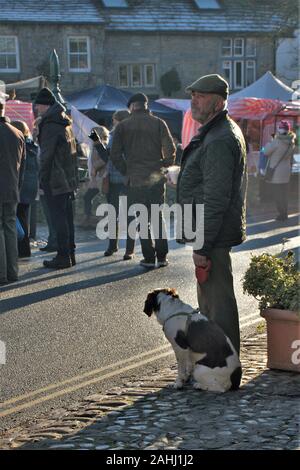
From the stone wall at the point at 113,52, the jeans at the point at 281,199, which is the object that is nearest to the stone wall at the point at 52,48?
the stone wall at the point at 113,52

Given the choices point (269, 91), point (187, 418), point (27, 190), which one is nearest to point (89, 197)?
point (27, 190)

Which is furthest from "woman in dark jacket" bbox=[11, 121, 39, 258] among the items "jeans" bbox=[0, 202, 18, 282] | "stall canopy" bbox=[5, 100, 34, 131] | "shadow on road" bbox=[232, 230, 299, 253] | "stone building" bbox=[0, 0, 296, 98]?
"stone building" bbox=[0, 0, 296, 98]

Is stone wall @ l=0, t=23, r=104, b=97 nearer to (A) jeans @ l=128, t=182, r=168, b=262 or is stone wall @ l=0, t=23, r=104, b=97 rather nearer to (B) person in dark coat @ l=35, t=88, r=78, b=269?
(B) person in dark coat @ l=35, t=88, r=78, b=269

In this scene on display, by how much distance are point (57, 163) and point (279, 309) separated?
17.5 feet

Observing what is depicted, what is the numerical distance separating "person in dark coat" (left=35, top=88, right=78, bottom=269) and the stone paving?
16.6 feet

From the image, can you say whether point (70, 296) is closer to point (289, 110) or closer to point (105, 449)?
point (105, 449)

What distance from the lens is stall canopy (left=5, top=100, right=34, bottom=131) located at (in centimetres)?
2325

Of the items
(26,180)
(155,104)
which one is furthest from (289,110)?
(26,180)

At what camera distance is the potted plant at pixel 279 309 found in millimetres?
6137

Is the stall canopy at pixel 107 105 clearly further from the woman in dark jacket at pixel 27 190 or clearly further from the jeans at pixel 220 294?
the jeans at pixel 220 294

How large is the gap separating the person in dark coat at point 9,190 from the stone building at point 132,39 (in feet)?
97.7

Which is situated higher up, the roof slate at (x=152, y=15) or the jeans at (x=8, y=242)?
the roof slate at (x=152, y=15)

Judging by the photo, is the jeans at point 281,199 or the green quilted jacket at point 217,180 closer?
the green quilted jacket at point 217,180

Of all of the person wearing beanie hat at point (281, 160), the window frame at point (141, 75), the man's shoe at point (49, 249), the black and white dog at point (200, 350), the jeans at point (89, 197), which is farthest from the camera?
the window frame at point (141, 75)
